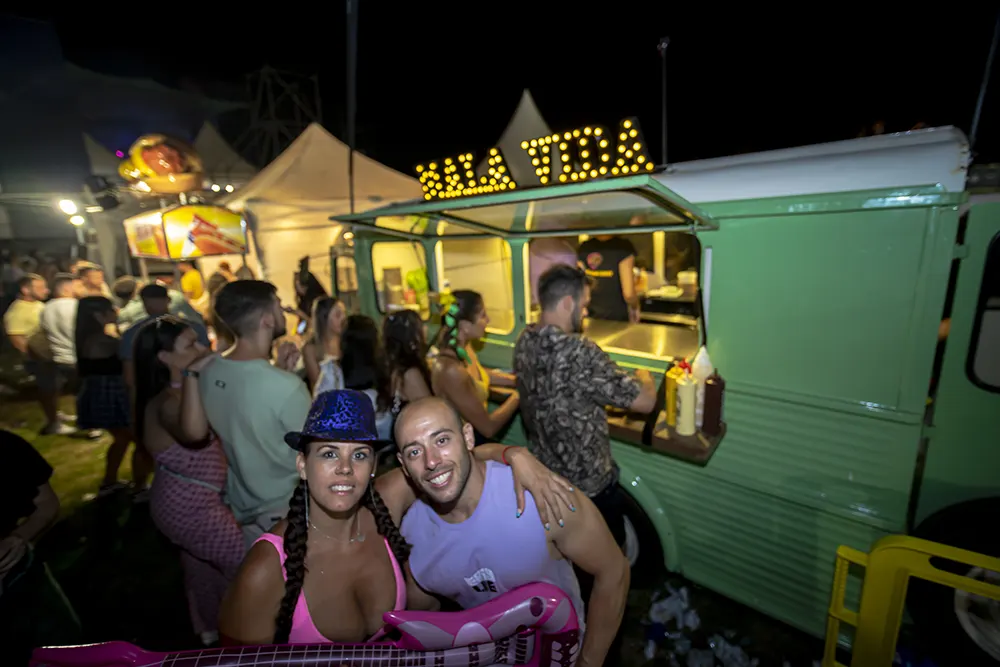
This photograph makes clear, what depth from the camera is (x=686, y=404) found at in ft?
10.2

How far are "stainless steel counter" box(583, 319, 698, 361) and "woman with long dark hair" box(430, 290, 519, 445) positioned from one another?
1.05 meters

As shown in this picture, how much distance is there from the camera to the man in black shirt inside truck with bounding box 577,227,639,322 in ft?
18.0

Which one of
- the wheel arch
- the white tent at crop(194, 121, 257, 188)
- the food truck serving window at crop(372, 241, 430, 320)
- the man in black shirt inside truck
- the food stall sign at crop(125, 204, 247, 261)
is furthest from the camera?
the white tent at crop(194, 121, 257, 188)

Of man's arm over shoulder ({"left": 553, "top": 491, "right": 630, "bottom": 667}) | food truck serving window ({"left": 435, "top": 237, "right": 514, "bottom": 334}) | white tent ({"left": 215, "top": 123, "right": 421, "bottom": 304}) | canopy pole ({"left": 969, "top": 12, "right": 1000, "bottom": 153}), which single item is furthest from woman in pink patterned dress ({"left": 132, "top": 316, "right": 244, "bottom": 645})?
white tent ({"left": 215, "top": 123, "right": 421, "bottom": 304})

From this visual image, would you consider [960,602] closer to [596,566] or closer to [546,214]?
[596,566]

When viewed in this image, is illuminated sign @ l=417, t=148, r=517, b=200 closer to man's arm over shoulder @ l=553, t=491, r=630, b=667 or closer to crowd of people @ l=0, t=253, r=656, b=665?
crowd of people @ l=0, t=253, r=656, b=665

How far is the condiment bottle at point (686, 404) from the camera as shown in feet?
10.2

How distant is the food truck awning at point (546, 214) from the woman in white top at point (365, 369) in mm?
952

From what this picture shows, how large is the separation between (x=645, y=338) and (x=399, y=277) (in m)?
3.79

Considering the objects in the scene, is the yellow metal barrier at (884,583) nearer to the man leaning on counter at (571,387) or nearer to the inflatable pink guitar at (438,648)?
the man leaning on counter at (571,387)

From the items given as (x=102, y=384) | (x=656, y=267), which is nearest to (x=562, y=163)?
(x=102, y=384)

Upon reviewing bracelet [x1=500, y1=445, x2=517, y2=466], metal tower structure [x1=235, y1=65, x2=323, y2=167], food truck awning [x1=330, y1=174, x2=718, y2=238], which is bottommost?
bracelet [x1=500, y1=445, x2=517, y2=466]

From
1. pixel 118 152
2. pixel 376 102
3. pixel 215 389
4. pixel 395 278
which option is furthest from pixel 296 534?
pixel 376 102

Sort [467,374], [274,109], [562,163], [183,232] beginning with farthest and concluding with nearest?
[274,109] < [183,232] < [467,374] < [562,163]
